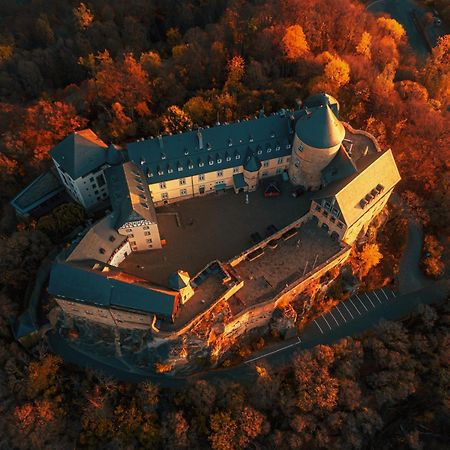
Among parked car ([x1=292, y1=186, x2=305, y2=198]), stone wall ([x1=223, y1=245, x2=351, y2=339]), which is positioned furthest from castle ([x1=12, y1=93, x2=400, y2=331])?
stone wall ([x1=223, y1=245, x2=351, y2=339])

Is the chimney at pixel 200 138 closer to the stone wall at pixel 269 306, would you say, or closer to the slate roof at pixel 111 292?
the slate roof at pixel 111 292

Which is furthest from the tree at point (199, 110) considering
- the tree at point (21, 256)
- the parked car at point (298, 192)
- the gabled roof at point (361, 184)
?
the tree at point (21, 256)

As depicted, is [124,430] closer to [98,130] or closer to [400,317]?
[400,317]

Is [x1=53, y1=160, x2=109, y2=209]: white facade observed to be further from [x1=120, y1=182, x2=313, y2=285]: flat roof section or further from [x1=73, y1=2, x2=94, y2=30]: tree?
[x1=73, y1=2, x2=94, y2=30]: tree

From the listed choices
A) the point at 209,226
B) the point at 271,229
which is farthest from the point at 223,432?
the point at 271,229

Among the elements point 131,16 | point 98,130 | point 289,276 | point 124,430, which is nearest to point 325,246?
point 289,276

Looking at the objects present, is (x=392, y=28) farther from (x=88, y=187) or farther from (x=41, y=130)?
(x=41, y=130)
